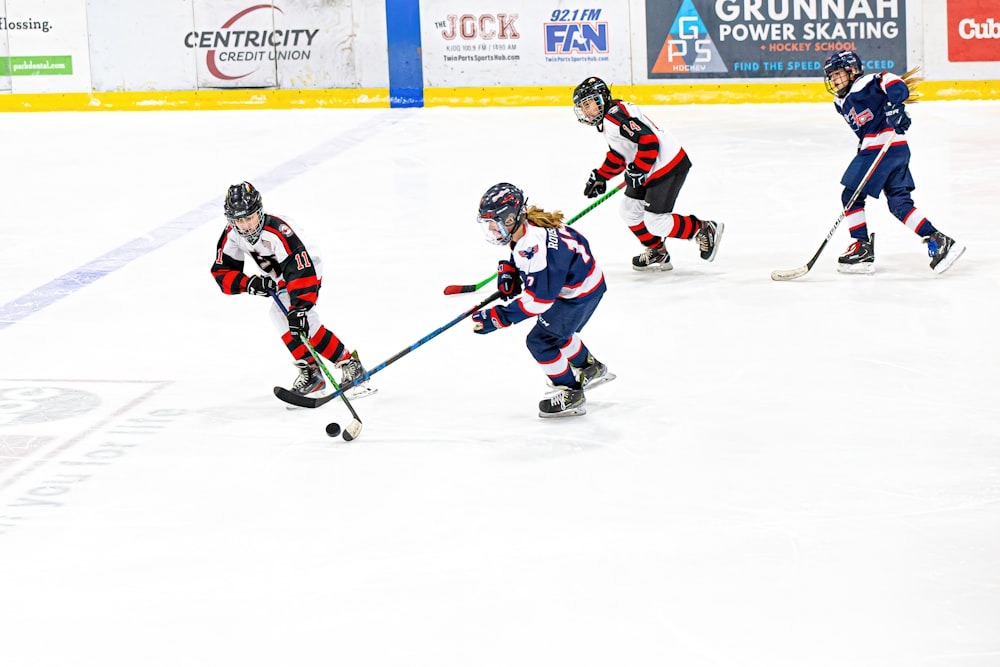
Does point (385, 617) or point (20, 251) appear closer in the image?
point (385, 617)

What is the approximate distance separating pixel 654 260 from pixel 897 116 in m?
1.28

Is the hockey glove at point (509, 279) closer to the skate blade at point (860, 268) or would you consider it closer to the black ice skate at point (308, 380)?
the black ice skate at point (308, 380)

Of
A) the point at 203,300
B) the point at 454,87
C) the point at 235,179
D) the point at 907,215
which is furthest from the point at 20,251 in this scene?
the point at 454,87

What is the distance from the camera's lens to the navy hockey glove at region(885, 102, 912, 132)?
5766 mm

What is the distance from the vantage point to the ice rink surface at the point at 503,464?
289 cm

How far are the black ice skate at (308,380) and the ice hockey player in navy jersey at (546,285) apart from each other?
81 centimetres

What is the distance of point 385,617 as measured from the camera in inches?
116

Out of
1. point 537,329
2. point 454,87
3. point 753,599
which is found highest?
point 454,87

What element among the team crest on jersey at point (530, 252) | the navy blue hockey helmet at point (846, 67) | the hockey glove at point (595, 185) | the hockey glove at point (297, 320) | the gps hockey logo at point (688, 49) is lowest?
the hockey glove at point (297, 320)

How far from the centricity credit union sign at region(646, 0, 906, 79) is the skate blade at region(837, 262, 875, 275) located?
585 centimetres

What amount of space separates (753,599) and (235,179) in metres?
6.91

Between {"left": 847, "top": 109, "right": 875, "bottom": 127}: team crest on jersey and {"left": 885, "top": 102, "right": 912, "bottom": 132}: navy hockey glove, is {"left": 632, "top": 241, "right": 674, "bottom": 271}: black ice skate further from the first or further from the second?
{"left": 885, "top": 102, "right": 912, "bottom": 132}: navy hockey glove

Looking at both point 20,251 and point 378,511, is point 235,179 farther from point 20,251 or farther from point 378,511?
point 378,511

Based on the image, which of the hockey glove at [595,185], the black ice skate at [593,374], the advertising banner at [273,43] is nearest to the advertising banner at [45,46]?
the advertising banner at [273,43]
